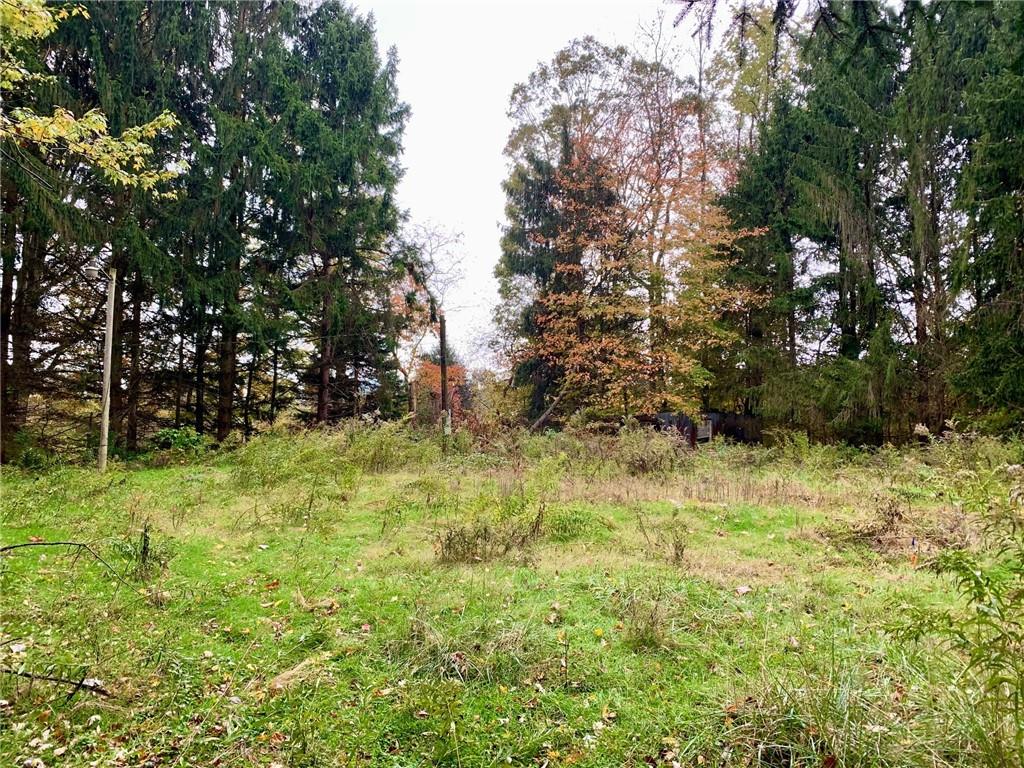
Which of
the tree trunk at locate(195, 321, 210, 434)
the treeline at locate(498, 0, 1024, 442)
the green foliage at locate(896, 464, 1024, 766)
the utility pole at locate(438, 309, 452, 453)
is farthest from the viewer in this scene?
the utility pole at locate(438, 309, 452, 453)

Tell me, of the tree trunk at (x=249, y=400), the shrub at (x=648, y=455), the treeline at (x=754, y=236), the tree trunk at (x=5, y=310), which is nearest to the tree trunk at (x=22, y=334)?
the tree trunk at (x=5, y=310)

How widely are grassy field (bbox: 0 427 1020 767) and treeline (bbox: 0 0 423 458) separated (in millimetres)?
7306

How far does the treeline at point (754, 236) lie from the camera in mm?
12695

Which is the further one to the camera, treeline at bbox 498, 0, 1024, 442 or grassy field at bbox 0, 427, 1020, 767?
treeline at bbox 498, 0, 1024, 442

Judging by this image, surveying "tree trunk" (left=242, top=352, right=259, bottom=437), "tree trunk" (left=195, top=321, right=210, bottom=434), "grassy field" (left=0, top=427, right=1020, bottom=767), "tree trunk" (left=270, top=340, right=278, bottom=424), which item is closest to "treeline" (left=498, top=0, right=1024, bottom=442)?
"grassy field" (left=0, top=427, right=1020, bottom=767)

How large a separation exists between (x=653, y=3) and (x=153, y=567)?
5296mm

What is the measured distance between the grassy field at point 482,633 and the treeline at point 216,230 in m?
7.31

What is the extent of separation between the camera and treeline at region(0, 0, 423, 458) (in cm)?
1155

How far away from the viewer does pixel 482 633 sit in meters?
3.13

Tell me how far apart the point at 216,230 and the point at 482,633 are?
13991 millimetres

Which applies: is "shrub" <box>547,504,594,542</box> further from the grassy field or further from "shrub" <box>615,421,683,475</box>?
"shrub" <box>615,421,683,475</box>

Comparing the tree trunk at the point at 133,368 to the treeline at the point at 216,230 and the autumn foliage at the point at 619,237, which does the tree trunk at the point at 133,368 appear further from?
the autumn foliage at the point at 619,237

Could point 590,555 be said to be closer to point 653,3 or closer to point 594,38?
point 653,3

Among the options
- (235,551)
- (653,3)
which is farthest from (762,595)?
(235,551)
